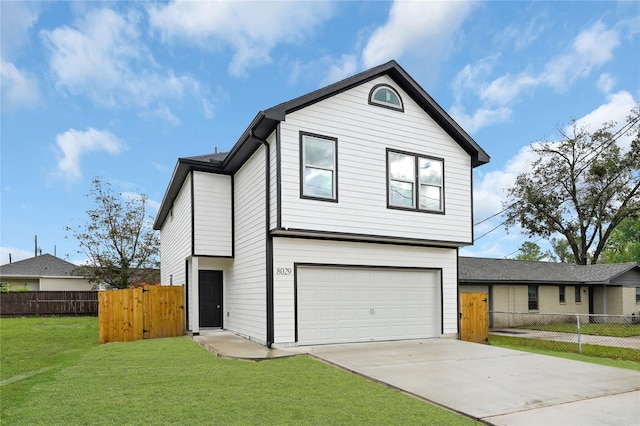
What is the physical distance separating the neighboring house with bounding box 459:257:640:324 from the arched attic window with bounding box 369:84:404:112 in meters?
11.2

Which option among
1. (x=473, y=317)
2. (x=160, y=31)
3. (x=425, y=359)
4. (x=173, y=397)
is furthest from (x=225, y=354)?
(x=160, y=31)

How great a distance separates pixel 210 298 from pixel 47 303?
15.7 m

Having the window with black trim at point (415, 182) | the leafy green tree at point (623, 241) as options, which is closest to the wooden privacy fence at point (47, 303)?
the window with black trim at point (415, 182)

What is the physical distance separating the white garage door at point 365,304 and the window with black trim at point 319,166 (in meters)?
1.98

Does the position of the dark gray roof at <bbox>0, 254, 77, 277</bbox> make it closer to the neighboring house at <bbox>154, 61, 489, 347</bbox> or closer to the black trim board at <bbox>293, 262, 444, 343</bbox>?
the neighboring house at <bbox>154, 61, 489, 347</bbox>

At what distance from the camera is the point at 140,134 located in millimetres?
19047

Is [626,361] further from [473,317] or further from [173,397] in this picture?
[173,397]

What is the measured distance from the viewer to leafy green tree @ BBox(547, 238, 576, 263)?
55.3 meters

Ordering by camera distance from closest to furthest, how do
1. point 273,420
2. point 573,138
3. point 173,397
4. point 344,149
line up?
point 273,420
point 173,397
point 344,149
point 573,138

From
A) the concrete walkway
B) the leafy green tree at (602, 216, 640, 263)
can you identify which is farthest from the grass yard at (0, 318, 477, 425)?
the leafy green tree at (602, 216, 640, 263)

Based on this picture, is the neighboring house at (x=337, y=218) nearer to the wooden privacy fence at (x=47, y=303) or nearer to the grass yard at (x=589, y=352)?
the grass yard at (x=589, y=352)

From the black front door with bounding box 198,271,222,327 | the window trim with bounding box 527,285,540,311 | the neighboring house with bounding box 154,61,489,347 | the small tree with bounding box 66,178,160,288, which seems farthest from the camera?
the small tree with bounding box 66,178,160,288

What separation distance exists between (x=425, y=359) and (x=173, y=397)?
215 inches

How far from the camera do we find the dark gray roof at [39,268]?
33688 millimetres
